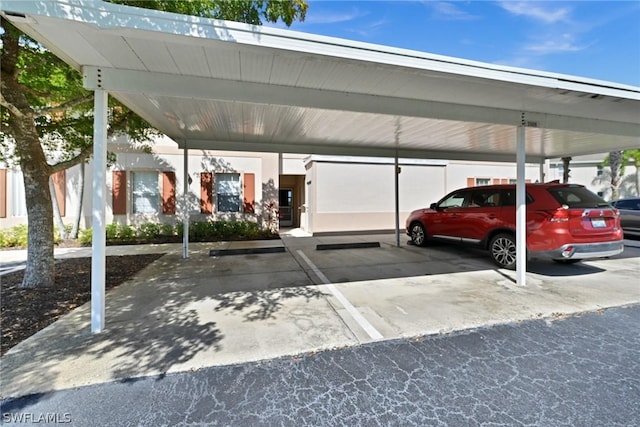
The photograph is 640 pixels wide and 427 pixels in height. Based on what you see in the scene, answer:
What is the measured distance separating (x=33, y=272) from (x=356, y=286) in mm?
5062

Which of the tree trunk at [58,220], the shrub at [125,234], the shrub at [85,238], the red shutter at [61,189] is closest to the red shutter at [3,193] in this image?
the red shutter at [61,189]

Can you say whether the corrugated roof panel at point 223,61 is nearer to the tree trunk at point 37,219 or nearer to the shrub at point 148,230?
the tree trunk at point 37,219

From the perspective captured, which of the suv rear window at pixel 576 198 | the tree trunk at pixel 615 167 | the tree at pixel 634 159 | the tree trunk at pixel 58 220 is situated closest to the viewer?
the suv rear window at pixel 576 198

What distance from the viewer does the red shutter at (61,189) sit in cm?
939

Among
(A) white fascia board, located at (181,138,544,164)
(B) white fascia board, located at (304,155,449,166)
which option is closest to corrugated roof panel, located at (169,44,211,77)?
(A) white fascia board, located at (181,138,544,164)

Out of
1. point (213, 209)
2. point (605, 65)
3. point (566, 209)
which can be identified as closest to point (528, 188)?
point (566, 209)

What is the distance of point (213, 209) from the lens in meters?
10.6

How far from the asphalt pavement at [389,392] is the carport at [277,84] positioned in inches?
58.7

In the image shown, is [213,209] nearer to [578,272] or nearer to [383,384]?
[383,384]

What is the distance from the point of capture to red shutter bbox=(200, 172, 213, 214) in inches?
413

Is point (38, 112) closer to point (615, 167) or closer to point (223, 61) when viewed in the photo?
point (223, 61)

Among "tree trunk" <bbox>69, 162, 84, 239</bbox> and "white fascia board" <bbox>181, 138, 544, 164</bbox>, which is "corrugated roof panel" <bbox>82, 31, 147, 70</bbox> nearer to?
"white fascia board" <bbox>181, 138, 544, 164</bbox>

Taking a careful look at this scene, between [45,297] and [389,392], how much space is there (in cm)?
489

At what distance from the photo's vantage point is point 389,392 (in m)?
2.21
